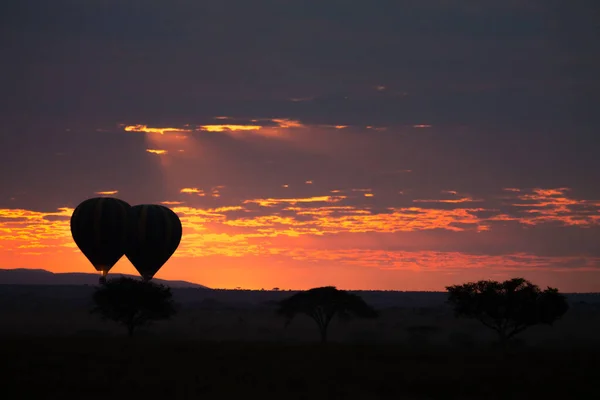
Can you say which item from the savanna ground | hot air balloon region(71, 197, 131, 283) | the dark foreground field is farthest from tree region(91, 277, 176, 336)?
the dark foreground field

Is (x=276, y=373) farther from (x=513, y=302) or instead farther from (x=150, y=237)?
(x=150, y=237)

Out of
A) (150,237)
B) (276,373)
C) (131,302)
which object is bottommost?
(276,373)

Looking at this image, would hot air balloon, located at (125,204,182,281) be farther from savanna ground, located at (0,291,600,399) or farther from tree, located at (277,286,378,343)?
savanna ground, located at (0,291,600,399)

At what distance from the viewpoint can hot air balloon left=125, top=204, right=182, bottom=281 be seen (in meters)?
102

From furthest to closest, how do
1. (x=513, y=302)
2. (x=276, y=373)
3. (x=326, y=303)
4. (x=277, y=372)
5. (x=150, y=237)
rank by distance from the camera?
(x=150, y=237) < (x=326, y=303) < (x=513, y=302) < (x=277, y=372) < (x=276, y=373)

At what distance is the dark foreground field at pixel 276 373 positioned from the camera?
146ft

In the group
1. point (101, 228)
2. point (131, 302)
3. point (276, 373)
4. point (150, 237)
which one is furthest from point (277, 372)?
point (150, 237)

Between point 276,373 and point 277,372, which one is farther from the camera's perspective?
point 277,372

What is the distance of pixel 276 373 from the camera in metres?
51.4

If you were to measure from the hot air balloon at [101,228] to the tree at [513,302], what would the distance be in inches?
1538

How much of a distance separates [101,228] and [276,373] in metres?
53.2

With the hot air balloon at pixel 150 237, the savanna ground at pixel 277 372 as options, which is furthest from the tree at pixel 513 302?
the hot air balloon at pixel 150 237

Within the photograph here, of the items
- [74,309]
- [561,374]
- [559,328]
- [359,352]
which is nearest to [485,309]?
[359,352]

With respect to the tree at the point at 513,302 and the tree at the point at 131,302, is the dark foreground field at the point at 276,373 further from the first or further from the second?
the tree at the point at 131,302
